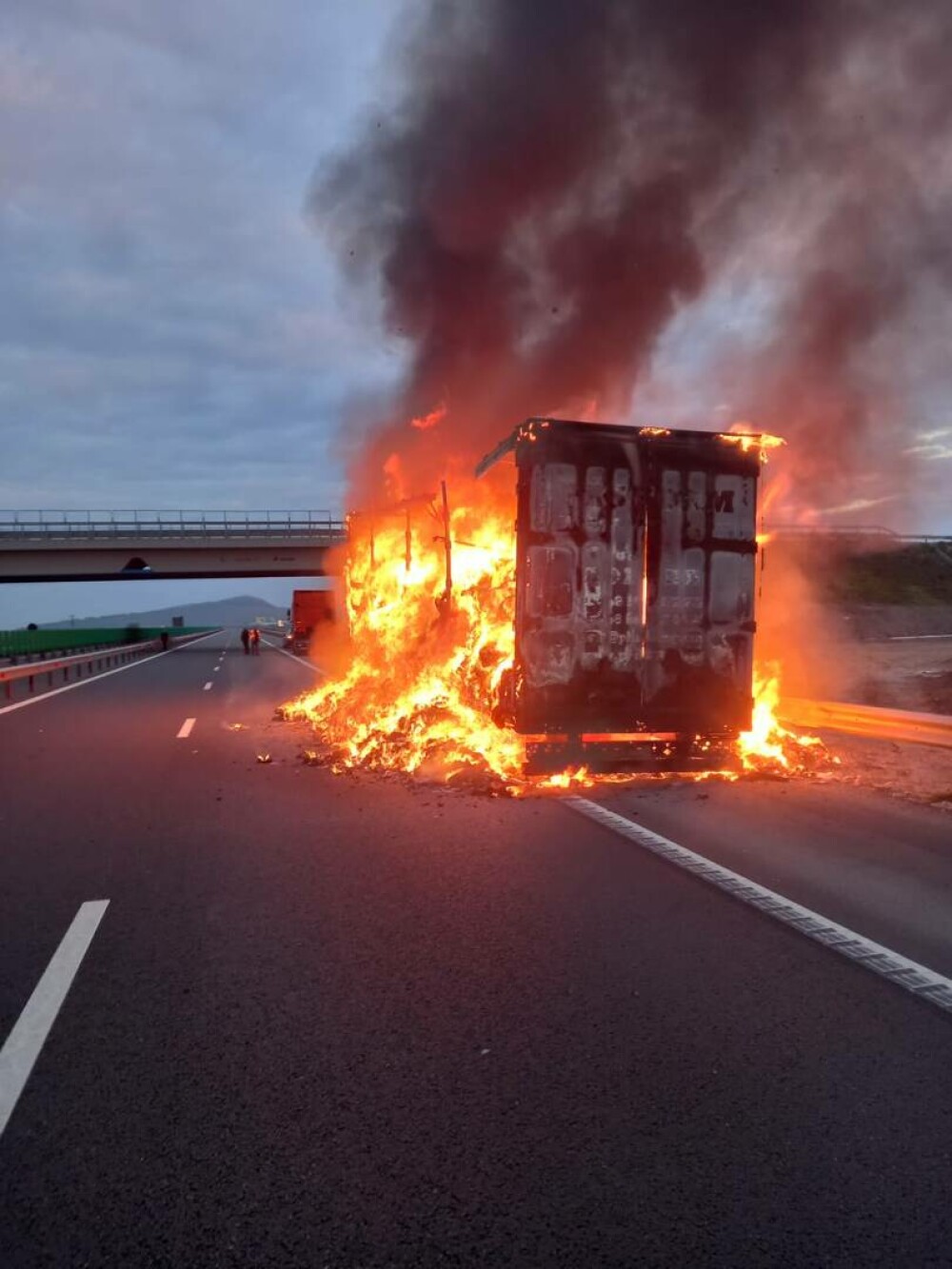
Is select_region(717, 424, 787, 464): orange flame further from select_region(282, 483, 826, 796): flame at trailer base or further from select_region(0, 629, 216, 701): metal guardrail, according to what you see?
select_region(0, 629, 216, 701): metal guardrail

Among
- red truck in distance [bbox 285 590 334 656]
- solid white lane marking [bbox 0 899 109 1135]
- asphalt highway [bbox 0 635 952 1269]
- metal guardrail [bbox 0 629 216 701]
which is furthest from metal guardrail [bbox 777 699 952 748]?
red truck in distance [bbox 285 590 334 656]

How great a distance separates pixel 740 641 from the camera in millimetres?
8906

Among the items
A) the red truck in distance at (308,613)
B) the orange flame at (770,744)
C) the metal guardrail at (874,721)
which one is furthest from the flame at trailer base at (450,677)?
the red truck in distance at (308,613)

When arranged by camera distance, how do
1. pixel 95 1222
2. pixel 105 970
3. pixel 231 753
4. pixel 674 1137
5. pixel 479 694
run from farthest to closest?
pixel 231 753 → pixel 479 694 → pixel 105 970 → pixel 674 1137 → pixel 95 1222

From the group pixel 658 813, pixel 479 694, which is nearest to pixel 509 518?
pixel 479 694

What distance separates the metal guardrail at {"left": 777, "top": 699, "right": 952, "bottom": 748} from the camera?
822 centimetres

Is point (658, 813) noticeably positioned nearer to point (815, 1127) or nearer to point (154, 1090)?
point (815, 1127)

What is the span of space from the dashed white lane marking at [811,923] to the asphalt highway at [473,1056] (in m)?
0.10

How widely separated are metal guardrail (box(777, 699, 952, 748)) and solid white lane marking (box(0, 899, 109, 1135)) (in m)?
6.91

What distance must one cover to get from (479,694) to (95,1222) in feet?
23.9

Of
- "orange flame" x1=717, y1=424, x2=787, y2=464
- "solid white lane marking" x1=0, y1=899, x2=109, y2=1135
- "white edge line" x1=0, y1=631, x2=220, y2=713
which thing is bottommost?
"white edge line" x1=0, y1=631, x2=220, y2=713

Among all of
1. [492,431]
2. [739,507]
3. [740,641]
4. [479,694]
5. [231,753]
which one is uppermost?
[492,431]

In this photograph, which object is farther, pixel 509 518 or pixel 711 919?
pixel 509 518

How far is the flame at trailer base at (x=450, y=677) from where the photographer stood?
9367mm
